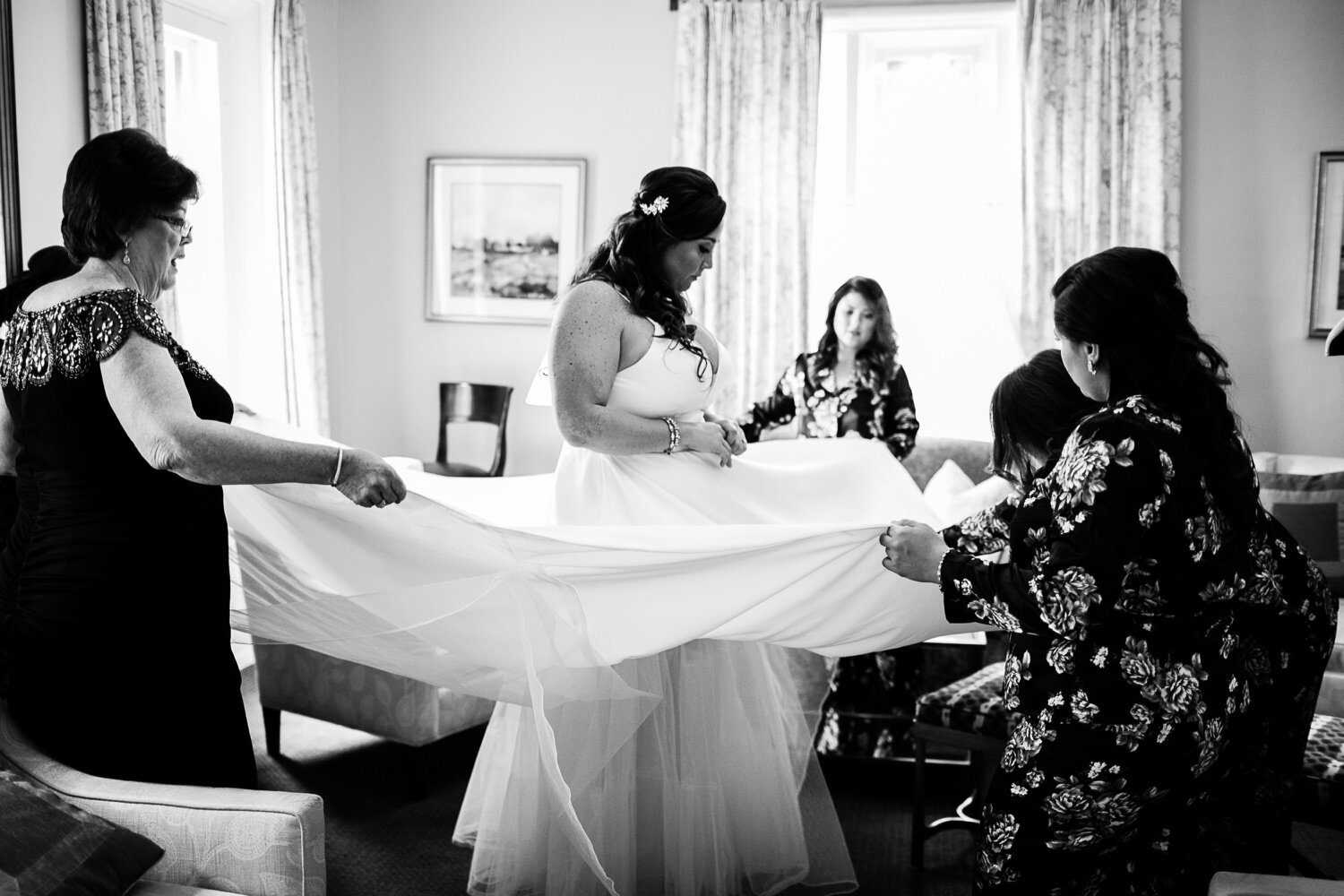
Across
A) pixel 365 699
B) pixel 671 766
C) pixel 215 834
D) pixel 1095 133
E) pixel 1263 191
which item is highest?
pixel 1095 133

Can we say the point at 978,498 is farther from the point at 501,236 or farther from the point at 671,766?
the point at 501,236

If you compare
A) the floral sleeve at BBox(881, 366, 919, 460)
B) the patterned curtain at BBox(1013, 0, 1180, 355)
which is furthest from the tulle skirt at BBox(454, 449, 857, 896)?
the patterned curtain at BBox(1013, 0, 1180, 355)

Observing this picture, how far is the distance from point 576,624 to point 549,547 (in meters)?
0.16

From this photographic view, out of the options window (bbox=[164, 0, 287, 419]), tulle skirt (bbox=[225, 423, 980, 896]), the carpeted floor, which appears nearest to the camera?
tulle skirt (bbox=[225, 423, 980, 896])

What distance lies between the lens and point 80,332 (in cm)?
176

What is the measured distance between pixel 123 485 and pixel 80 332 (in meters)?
0.25

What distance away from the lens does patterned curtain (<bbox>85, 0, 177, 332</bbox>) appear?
14.0 feet

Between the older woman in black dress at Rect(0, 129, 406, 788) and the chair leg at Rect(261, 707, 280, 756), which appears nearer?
the older woman in black dress at Rect(0, 129, 406, 788)

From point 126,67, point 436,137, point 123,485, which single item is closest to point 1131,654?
point 123,485

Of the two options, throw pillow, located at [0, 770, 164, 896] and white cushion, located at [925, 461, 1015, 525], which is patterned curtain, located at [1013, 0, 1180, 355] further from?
throw pillow, located at [0, 770, 164, 896]

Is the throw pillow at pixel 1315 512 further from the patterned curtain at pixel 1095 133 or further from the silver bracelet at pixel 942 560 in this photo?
the silver bracelet at pixel 942 560

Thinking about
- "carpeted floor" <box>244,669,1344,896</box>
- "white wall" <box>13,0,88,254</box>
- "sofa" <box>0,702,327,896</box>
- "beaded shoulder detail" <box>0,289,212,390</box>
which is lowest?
→ "carpeted floor" <box>244,669,1344,896</box>

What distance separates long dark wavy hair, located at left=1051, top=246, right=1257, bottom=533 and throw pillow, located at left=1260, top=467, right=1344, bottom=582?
288cm

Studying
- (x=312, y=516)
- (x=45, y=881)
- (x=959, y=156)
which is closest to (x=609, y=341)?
(x=312, y=516)
